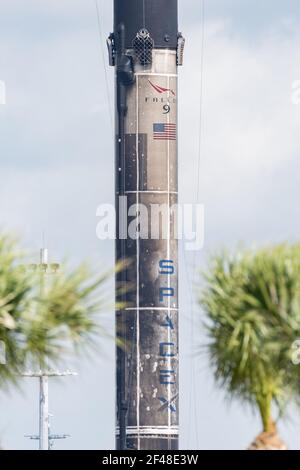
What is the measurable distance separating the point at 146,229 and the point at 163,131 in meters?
5.76

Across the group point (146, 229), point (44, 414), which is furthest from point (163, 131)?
point (44, 414)

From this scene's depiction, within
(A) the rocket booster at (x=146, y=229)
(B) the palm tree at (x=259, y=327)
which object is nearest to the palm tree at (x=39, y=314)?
(B) the palm tree at (x=259, y=327)

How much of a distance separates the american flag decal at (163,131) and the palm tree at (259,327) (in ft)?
161

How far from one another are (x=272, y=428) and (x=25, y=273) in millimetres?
10890

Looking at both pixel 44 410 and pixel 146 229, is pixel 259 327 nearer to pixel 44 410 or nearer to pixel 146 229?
pixel 146 229

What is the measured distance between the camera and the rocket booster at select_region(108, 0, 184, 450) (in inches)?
4958

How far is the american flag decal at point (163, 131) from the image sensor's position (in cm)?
12600

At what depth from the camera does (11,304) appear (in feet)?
241

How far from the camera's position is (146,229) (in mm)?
126062

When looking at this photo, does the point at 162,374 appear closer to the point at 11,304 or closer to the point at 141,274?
the point at 141,274

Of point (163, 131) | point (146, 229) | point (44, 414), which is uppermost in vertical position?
point (163, 131)
